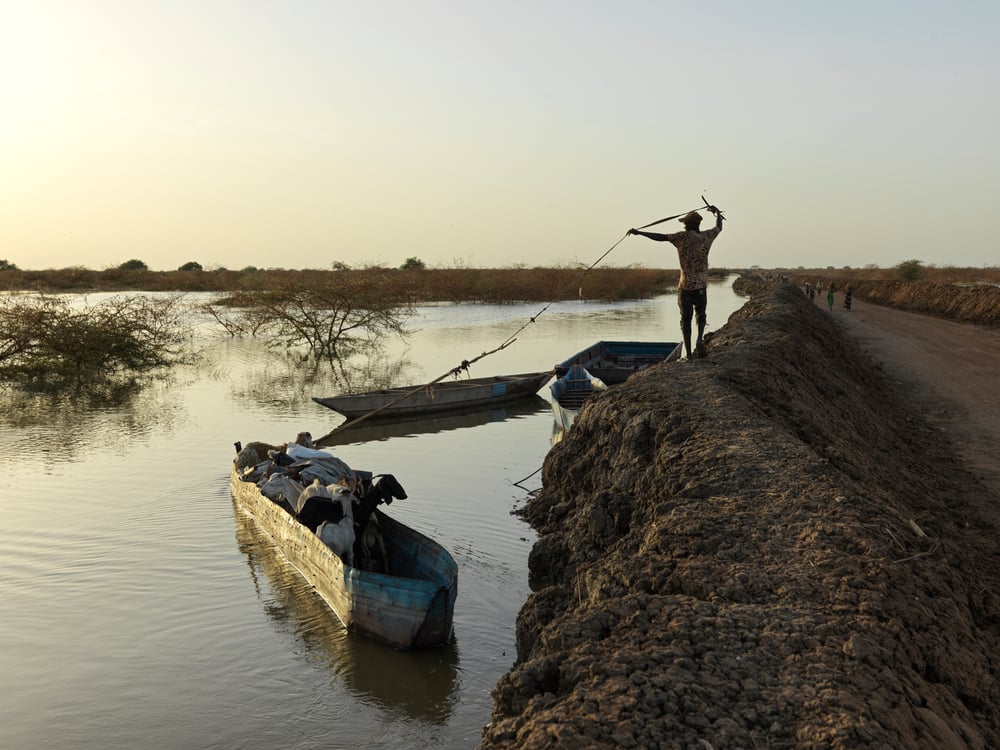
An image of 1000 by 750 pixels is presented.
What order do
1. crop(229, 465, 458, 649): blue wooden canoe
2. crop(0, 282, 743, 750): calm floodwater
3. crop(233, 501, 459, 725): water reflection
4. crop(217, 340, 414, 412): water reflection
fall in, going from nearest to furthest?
crop(0, 282, 743, 750): calm floodwater → crop(233, 501, 459, 725): water reflection → crop(229, 465, 458, 649): blue wooden canoe → crop(217, 340, 414, 412): water reflection

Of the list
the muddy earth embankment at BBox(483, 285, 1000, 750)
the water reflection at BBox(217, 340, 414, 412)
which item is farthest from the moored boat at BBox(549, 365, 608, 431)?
the water reflection at BBox(217, 340, 414, 412)

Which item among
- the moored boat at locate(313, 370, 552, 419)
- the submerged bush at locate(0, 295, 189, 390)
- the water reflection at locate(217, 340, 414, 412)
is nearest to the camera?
the moored boat at locate(313, 370, 552, 419)

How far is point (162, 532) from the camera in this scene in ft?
36.7

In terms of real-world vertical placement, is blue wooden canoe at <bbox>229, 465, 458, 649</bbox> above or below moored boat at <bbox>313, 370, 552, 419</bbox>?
below

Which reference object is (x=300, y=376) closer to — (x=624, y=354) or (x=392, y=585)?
(x=624, y=354)

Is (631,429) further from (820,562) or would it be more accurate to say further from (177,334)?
(177,334)

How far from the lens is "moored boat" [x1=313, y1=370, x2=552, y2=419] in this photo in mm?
18234

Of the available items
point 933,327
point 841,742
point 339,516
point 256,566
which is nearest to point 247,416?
point 256,566

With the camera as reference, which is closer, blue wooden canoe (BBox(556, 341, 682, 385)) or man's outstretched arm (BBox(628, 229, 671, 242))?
man's outstretched arm (BBox(628, 229, 671, 242))

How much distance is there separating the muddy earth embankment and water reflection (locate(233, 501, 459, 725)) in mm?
833

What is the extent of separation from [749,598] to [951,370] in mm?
18762

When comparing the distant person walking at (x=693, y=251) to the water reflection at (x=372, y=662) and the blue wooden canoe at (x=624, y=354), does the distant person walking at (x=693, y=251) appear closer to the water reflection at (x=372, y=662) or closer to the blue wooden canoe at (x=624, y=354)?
the water reflection at (x=372, y=662)

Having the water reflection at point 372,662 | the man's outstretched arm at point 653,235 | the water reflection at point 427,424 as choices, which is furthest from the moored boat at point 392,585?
the water reflection at point 427,424

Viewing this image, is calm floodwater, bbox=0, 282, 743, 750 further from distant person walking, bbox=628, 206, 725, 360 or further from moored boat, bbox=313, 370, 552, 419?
distant person walking, bbox=628, 206, 725, 360
